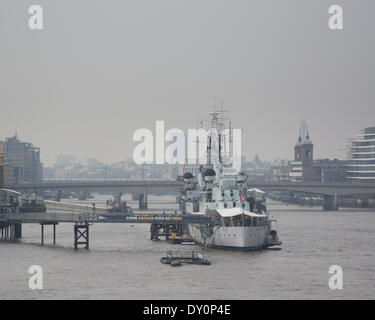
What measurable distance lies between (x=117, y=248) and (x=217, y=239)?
502 inches

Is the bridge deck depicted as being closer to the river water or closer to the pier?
the pier

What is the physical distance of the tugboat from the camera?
95375mm

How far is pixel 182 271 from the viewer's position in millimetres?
79750

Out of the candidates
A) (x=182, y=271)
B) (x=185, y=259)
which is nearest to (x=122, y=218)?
(x=185, y=259)

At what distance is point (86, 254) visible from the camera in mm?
94250

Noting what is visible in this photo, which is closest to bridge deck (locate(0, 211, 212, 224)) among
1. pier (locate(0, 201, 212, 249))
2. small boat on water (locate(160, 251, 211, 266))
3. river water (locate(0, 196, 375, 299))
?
pier (locate(0, 201, 212, 249))

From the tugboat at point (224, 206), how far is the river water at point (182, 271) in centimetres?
195

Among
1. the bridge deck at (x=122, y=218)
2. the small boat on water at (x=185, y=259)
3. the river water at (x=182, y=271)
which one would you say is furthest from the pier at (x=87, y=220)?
the small boat on water at (x=185, y=259)

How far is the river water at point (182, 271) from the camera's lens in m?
68.1

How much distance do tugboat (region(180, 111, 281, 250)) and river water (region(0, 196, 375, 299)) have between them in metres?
1.95

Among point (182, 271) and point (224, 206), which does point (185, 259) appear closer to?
point (182, 271)

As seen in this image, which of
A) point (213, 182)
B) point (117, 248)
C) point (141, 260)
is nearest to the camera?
point (141, 260)
